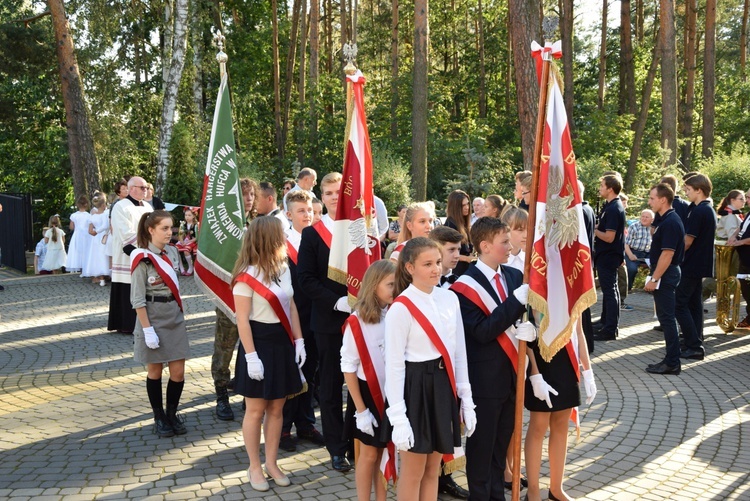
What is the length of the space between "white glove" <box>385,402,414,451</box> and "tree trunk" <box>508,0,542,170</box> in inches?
345

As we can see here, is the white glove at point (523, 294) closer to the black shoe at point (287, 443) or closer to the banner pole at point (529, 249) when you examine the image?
the banner pole at point (529, 249)

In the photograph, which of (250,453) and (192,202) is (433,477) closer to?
(250,453)

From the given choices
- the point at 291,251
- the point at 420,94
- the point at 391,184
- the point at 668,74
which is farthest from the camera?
the point at 391,184

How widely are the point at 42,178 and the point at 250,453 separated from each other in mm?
27904

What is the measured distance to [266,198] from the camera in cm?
669

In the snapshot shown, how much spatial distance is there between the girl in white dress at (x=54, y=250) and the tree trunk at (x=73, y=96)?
1472 mm

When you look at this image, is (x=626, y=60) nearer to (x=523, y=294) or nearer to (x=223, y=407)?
(x=223, y=407)

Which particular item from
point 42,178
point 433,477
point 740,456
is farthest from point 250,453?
point 42,178

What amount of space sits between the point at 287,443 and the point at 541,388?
2360mm

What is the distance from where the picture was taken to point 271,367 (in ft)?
16.4

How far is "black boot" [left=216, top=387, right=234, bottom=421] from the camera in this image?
6.41 meters

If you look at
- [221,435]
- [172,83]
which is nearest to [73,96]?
[172,83]

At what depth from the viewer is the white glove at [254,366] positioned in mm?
4832

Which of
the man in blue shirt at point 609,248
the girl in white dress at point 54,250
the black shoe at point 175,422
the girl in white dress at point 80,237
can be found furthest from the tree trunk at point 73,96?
the black shoe at point 175,422
